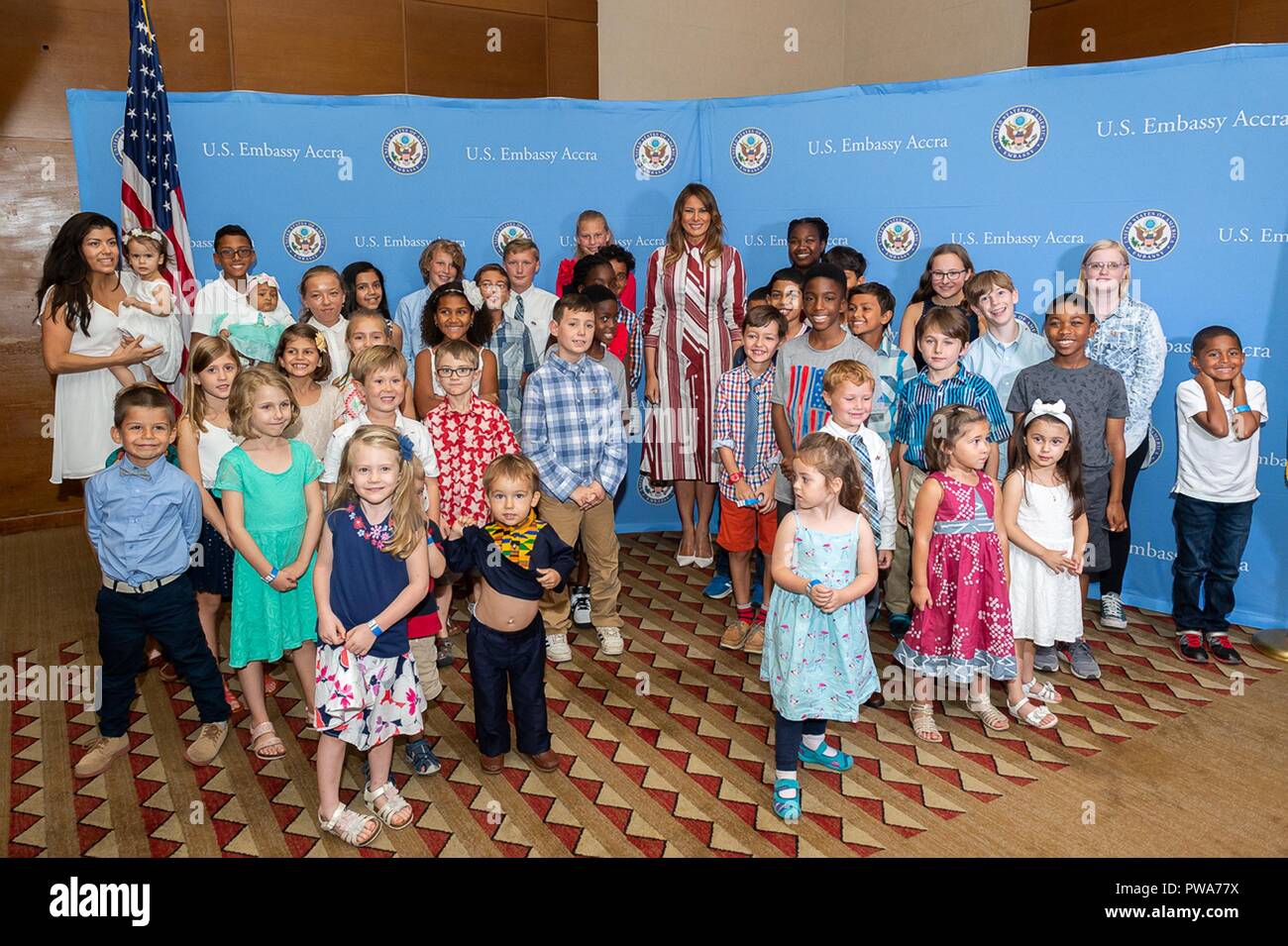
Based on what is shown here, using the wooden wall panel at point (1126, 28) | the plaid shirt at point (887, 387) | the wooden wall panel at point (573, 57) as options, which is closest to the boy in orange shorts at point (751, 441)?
the plaid shirt at point (887, 387)

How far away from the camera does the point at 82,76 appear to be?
19.1 ft

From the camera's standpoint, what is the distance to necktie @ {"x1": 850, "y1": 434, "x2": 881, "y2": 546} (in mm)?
3389

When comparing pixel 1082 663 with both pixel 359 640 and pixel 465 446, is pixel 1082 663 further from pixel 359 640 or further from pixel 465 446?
pixel 359 640

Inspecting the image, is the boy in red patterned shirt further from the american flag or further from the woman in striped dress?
the american flag

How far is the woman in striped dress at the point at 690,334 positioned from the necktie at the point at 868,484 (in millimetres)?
1303

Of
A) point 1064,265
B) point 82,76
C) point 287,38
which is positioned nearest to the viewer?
point 1064,265

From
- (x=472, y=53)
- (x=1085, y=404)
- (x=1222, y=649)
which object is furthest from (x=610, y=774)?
(x=472, y=53)

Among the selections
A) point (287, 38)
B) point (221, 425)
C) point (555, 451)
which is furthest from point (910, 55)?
point (221, 425)

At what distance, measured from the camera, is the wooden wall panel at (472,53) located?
22.3 ft

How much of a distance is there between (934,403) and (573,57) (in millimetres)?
4998

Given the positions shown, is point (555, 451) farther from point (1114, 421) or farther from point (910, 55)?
point (910, 55)

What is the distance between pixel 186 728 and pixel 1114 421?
3.72 meters

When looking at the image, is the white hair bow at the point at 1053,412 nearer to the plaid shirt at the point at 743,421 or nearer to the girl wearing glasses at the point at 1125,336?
the girl wearing glasses at the point at 1125,336

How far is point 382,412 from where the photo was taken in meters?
3.40
